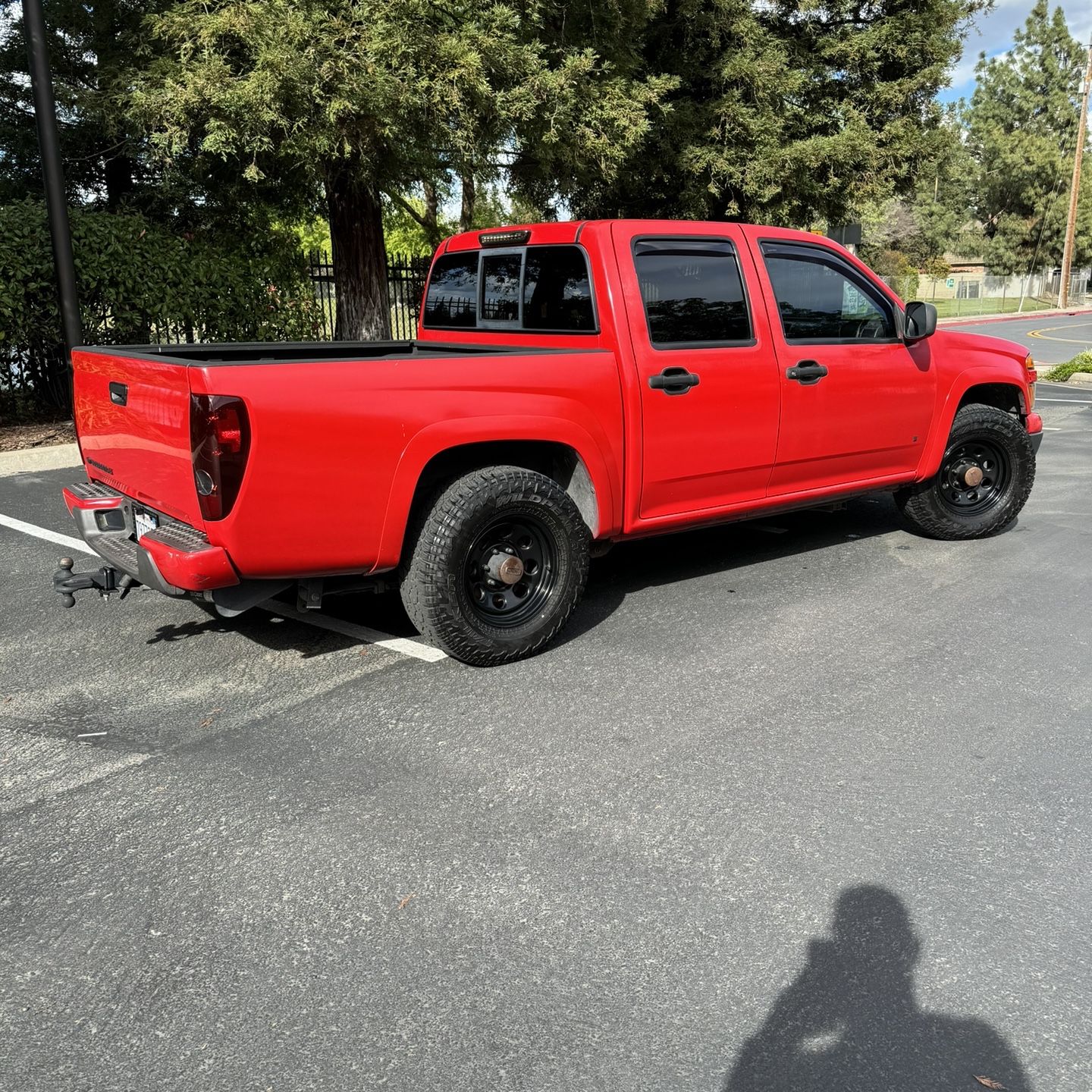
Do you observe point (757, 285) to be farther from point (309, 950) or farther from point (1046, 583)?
point (309, 950)

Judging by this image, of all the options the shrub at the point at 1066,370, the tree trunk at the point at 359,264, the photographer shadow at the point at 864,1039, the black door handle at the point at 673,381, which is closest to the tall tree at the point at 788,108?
the shrub at the point at 1066,370

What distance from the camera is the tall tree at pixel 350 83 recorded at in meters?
9.12

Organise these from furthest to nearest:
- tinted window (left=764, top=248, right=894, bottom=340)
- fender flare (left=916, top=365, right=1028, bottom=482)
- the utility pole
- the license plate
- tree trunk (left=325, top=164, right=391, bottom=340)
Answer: the utility pole, tree trunk (left=325, top=164, right=391, bottom=340), fender flare (left=916, top=365, right=1028, bottom=482), tinted window (left=764, top=248, right=894, bottom=340), the license plate

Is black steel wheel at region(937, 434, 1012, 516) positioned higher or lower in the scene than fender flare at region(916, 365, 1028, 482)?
lower

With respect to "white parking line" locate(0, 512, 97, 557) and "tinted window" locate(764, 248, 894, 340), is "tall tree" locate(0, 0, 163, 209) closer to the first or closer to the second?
"white parking line" locate(0, 512, 97, 557)

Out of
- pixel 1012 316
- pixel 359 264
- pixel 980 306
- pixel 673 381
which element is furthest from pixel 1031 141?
pixel 673 381

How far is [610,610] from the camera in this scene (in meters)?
5.29

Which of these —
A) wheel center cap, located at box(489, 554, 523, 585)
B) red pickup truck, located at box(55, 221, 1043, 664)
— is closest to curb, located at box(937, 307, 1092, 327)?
red pickup truck, located at box(55, 221, 1043, 664)

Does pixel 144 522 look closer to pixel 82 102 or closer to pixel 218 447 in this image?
pixel 218 447

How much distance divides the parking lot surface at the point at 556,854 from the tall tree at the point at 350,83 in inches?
235

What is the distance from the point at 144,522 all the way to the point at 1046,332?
3744 cm

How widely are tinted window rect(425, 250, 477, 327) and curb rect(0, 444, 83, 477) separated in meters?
4.57

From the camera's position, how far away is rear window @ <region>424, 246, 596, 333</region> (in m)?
4.99

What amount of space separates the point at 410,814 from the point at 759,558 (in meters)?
3.59
